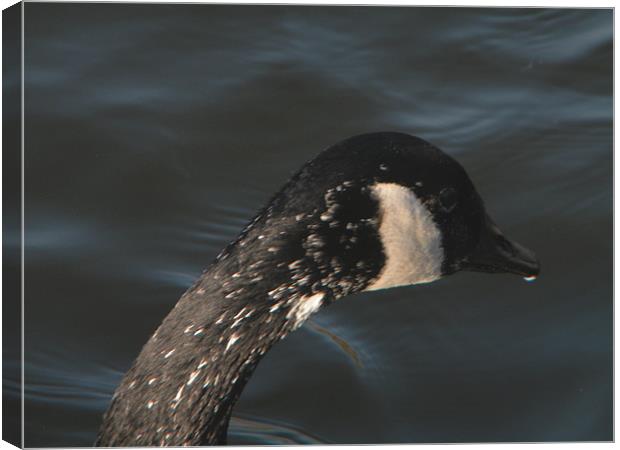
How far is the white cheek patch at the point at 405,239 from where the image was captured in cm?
333

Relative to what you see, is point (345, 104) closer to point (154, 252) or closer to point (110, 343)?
point (154, 252)

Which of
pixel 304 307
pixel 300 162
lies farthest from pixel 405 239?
pixel 300 162

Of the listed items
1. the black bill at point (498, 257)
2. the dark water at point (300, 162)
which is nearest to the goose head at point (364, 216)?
the black bill at point (498, 257)

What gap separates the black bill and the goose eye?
9.1 inches

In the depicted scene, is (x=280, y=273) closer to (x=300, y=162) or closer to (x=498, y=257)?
(x=498, y=257)

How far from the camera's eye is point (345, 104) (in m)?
4.85

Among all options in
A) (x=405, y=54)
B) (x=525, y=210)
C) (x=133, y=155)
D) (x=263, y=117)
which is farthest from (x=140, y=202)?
(x=525, y=210)

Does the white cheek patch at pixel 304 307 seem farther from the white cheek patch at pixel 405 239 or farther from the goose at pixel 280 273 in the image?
the white cheek patch at pixel 405 239

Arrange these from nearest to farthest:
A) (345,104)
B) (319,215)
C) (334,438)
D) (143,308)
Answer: (319,215) < (334,438) < (143,308) < (345,104)

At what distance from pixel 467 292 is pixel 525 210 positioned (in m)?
0.39

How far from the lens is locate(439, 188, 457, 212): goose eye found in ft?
11.3

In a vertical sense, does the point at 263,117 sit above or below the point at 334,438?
above

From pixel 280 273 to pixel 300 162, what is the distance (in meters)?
1.55

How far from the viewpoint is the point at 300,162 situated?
4777mm
